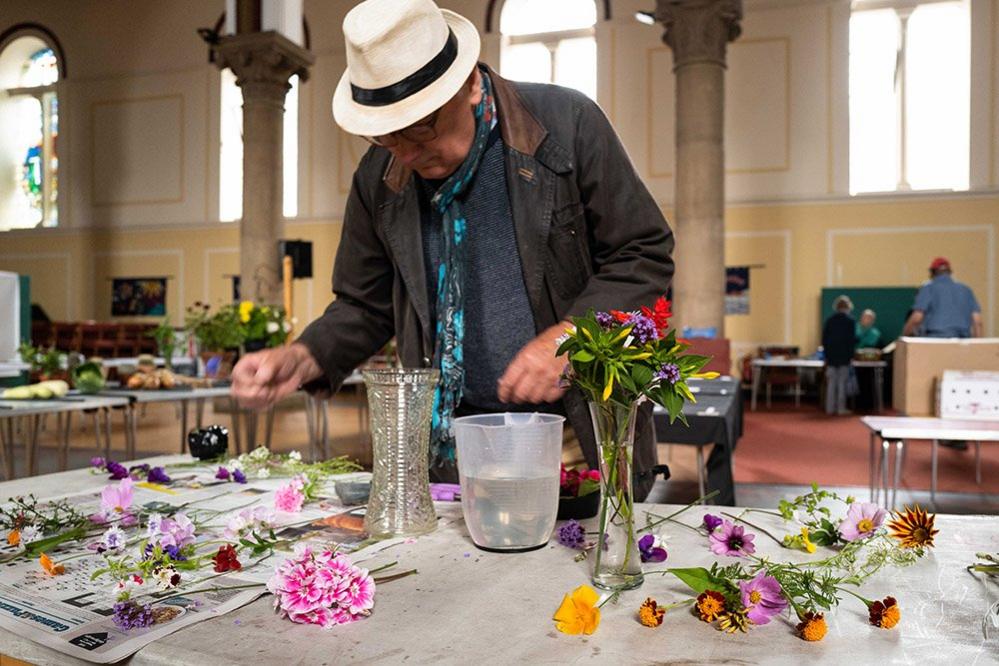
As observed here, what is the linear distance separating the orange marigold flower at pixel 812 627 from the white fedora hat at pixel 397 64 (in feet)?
2.74

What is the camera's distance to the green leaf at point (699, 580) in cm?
82

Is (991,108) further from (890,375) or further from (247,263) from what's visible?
(247,263)

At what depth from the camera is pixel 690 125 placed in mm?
8703

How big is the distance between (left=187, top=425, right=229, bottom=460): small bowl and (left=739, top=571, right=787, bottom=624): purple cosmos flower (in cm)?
126

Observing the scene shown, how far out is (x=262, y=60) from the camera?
10000 mm

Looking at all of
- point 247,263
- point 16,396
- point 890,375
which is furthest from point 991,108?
point 16,396

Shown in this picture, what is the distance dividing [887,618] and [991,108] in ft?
41.3

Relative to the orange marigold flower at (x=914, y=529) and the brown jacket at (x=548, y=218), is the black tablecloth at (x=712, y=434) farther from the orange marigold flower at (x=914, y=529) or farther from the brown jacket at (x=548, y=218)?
the orange marigold flower at (x=914, y=529)

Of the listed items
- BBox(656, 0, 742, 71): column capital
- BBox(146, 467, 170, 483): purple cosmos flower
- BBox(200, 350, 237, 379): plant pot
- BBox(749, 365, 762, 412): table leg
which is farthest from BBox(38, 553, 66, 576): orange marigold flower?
BBox(749, 365, 762, 412): table leg

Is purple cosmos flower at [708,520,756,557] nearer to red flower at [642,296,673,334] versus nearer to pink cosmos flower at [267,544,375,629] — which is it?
red flower at [642,296,673,334]

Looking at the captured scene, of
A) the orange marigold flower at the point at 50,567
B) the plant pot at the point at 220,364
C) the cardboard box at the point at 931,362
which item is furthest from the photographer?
the plant pot at the point at 220,364

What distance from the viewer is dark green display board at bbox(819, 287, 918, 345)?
11359 mm

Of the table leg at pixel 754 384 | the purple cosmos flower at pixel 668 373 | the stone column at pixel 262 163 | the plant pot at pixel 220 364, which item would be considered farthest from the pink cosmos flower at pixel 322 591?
the table leg at pixel 754 384

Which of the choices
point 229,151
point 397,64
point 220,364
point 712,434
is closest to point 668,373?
point 397,64
